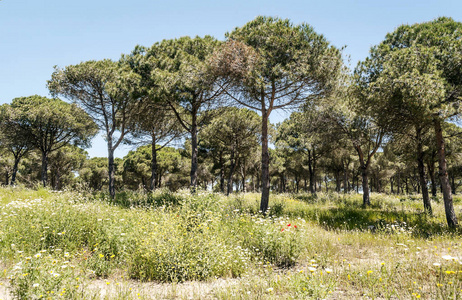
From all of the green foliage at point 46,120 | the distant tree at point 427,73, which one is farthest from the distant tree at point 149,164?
the distant tree at point 427,73

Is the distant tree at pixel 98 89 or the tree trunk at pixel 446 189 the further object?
the distant tree at pixel 98 89

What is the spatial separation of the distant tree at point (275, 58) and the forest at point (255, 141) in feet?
0.19

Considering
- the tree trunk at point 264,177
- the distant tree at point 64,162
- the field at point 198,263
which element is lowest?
the field at point 198,263

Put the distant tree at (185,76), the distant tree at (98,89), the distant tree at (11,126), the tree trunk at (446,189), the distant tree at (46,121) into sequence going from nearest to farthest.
Answer: the tree trunk at (446,189) → the distant tree at (185,76) → the distant tree at (98,89) → the distant tree at (11,126) → the distant tree at (46,121)

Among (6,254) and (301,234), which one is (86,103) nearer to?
(6,254)

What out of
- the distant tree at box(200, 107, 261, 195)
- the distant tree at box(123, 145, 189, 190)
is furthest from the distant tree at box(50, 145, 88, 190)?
the distant tree at box(200, 107, 261, 195)

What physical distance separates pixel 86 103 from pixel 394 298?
70.2 ft

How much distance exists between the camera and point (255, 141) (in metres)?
24.5

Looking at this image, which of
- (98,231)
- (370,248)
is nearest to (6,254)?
(98,231)

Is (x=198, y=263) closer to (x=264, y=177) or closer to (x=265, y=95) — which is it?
(x=264, y=177)

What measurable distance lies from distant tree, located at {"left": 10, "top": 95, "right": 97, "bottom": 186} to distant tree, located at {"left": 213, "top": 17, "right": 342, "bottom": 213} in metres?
16.9

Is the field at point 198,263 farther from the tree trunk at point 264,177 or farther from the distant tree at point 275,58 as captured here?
the distant tree at point 275,58

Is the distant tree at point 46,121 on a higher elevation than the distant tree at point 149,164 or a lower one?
higher

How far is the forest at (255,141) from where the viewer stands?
4.69 metres
